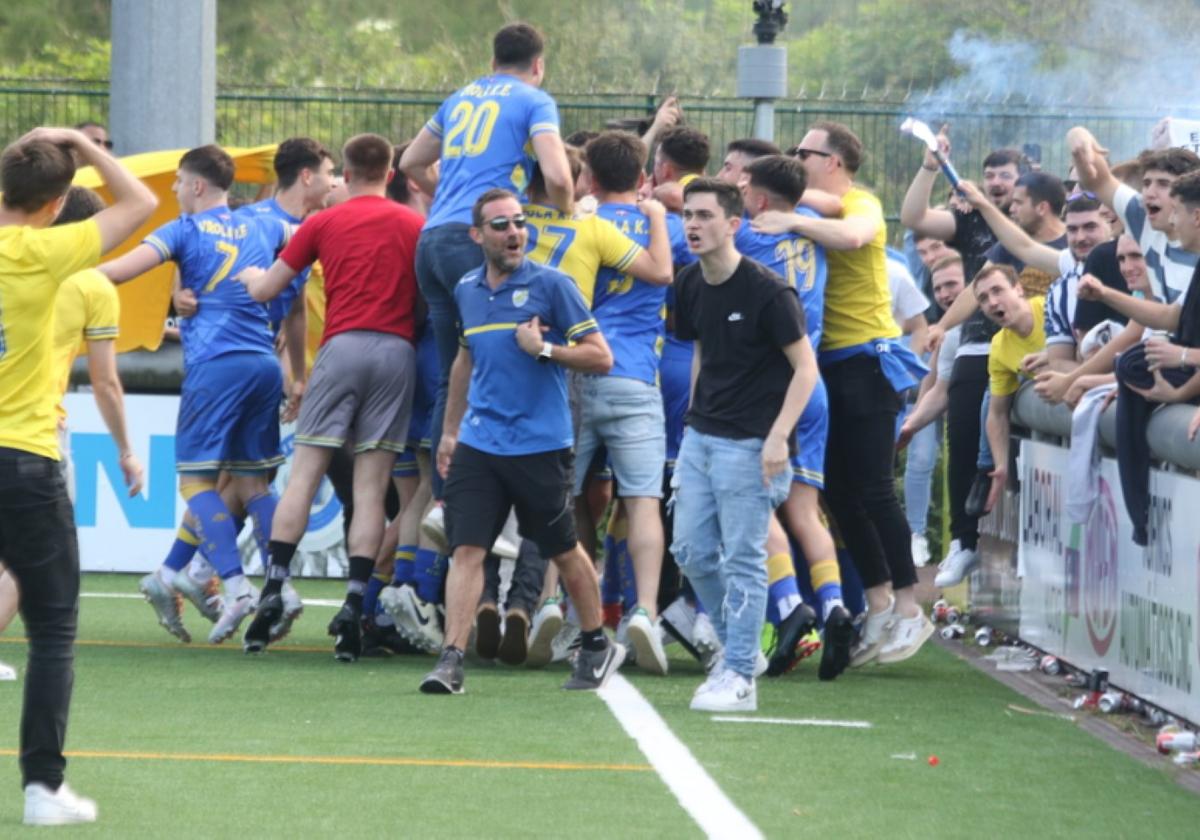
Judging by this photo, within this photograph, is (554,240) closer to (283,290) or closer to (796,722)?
(283,290)

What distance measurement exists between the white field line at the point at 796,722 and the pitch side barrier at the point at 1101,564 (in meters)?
1.09

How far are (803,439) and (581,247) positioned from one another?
3.89 feet

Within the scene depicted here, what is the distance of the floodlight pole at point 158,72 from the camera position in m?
14.5

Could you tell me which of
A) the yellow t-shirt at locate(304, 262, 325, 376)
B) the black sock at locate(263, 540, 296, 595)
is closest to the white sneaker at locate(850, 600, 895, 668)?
the black sock at locate(263, 540, 296, 595)

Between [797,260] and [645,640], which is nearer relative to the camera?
[645,640]

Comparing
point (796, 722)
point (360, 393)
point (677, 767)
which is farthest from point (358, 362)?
point (677, 767)

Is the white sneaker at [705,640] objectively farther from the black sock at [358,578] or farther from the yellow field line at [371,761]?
the yellow field line at [371,761]

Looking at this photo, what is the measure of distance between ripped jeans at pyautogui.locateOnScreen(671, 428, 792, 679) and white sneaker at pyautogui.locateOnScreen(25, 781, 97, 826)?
2.88m

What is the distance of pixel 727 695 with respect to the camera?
8164 millimetres

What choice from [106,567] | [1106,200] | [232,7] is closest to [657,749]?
[1106,200]

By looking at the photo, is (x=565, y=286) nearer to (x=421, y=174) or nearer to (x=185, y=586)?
(x=421, y=174)

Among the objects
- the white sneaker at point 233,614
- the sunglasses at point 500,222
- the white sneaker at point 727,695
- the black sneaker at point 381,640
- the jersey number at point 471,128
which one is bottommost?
the black sneaker at point 381,640

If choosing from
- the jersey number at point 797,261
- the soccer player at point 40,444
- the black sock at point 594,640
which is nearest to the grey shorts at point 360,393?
the black sock at point 594,640

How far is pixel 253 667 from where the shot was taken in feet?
30.9
